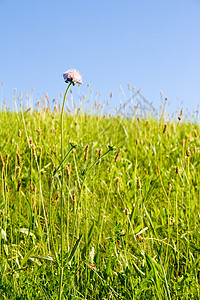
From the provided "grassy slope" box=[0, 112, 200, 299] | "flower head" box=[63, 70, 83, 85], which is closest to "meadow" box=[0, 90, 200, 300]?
"grassy slope" box=[0, 112, 200, 299]

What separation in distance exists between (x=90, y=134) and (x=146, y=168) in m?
1.04

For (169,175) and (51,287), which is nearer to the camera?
(51,287)

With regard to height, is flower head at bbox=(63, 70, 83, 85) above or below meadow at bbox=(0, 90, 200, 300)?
above

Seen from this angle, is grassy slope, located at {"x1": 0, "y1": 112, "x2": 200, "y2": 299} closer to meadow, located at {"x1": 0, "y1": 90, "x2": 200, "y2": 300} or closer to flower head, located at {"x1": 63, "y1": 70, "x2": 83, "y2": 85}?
meadow, located at {"x1": 0, "y1": 90, "x2": 200, "y2": 300}

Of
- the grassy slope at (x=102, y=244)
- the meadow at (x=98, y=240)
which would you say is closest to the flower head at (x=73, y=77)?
the meadow at (x=98, y=240)

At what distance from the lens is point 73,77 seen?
3.78ft

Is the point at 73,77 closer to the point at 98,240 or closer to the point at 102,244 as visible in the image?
the point at 98,240

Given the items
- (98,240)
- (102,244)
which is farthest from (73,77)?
(102,244)

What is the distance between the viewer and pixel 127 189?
2.26 metres

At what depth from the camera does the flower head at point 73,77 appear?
3.77 feet

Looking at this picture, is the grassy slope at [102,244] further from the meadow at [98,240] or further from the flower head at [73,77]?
the flower head at [73,77]

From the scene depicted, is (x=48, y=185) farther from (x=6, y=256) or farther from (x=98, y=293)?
(x=98, y=293)

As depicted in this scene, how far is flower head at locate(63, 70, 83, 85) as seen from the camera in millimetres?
1149

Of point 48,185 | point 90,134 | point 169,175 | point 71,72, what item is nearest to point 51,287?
point 71,72
